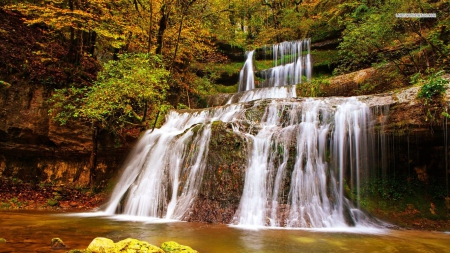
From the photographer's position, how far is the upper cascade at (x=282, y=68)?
59.3ft

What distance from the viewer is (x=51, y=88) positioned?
1063 cm

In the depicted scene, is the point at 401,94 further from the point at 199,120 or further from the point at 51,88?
the point at 51,88

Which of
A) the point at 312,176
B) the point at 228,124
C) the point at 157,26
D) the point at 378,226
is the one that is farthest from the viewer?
the point at 157,26

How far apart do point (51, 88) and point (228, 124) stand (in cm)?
680

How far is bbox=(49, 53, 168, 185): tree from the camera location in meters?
9.13

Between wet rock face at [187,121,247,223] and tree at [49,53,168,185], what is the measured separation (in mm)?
2837

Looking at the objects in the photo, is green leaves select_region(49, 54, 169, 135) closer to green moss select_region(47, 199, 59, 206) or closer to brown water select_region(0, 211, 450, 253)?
green moss select_region(47, 199, 59, 206)

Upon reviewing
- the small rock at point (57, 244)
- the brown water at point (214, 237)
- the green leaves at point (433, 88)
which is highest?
the green leaves at point (433, 88)

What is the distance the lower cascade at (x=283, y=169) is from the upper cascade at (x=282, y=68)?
8.77 m

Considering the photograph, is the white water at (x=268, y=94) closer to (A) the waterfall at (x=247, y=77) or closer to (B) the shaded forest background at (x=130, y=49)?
(B) the shaded forest background at (x=130, y=49)

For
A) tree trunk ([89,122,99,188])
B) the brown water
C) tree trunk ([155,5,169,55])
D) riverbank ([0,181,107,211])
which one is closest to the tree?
tree trunk ([89,122,99,188])

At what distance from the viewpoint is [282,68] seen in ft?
61.8

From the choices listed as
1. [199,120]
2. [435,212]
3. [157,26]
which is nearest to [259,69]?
[157,26]
